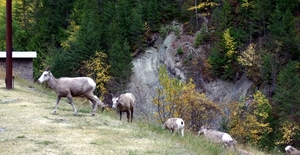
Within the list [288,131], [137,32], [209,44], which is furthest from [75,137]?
[137,32]

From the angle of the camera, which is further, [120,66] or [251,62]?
[120,66]

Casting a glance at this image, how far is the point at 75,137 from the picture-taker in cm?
1103

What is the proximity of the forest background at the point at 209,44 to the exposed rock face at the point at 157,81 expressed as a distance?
952 mm

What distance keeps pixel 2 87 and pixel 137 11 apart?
36085mm

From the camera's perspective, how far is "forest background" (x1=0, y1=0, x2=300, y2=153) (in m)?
39.2

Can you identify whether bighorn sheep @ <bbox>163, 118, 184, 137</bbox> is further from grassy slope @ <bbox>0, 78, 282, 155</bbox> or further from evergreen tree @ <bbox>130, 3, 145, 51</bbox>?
evergreen tree @ <bbox>130, 3, 145, 51</bbox>

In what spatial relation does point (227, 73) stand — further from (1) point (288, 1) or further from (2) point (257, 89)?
(1) point (288, 1)

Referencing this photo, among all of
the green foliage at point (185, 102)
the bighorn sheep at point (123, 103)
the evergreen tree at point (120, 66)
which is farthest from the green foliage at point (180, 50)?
the bighorn sheep at point (123, 103)

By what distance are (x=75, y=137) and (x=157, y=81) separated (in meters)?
39.8

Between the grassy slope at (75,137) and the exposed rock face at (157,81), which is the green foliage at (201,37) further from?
the grassy slope at (75,137)

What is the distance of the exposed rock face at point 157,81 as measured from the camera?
46.8 meters

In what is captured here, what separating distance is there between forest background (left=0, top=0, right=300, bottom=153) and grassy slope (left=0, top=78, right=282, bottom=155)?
59.2 ft

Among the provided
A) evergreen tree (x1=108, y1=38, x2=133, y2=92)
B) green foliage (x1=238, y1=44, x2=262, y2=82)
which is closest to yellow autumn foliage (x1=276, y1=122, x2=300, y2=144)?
green foliage (x1=238, y1=44, x2=262, y2=82)

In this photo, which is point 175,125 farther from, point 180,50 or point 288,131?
point 180,50
